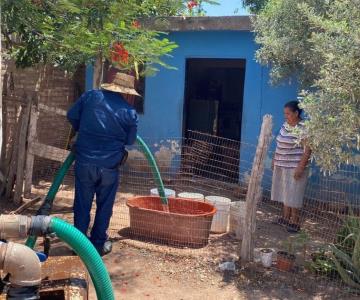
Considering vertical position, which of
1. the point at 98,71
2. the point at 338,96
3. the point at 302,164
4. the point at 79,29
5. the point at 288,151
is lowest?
the point at 302,164

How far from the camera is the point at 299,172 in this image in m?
5.76

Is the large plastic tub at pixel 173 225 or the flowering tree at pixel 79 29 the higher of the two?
the flowering tree at pixel 79 29

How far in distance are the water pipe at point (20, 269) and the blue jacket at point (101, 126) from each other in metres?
2.49

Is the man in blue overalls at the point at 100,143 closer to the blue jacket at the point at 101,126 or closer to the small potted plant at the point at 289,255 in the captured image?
the blue jacket at the point at 101,126

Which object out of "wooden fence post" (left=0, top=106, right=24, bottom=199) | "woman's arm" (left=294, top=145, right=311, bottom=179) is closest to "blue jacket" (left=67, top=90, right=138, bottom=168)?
"wooden fence post" (left=0, top=106, right=24, bottom=199)

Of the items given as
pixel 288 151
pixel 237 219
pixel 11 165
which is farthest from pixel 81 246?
pixel 11 165

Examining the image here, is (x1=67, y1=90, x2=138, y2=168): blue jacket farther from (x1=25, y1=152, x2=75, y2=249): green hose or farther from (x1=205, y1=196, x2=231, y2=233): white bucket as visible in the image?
(x1=205, y1=196, x2=231, y2=233): white bucket

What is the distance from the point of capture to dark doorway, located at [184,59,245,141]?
32.5 ft

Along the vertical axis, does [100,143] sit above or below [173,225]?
above

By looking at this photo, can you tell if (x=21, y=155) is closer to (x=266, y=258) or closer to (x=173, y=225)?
(x=173, y=225)

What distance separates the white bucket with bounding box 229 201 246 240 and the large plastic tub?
0.29 m

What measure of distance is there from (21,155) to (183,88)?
3408 mm

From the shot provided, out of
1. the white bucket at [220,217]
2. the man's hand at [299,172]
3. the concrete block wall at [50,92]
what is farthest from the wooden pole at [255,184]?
the concrete block wall at [50,92]

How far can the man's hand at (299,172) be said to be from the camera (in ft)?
18.8
